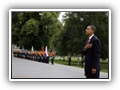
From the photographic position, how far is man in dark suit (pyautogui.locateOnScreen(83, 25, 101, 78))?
6.63 m

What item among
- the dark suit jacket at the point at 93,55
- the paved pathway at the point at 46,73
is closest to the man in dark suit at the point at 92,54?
the dark suit jacket at the point at 93,55

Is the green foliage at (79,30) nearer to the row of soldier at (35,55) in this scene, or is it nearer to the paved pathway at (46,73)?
the row of soldier at (35,55)

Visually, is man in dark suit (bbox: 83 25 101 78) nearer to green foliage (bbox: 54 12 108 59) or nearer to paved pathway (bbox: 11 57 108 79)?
paved pathway (bbox: 11 57 108 79)

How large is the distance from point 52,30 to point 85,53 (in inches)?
1158

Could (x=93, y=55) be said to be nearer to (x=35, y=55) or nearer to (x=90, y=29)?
(x=90, y=29)

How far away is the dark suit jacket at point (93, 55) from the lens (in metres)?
6.64

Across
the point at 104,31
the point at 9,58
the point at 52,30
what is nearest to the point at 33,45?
the point at 52,30

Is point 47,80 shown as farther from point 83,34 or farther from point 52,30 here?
point 52,30

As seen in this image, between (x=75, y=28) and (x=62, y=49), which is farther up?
(x=75, y=28)

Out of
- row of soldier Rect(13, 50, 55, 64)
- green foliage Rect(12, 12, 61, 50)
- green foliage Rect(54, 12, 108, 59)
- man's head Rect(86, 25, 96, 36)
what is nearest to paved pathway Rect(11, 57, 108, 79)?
man's head Rect(86, 25, 96, 36)

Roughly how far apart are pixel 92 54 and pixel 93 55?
1.7 inches

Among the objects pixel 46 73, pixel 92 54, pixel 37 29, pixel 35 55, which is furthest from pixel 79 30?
pixel 92 54

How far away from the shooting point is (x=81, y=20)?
31953 millimetres

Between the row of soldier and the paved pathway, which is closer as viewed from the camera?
the paved pathway
